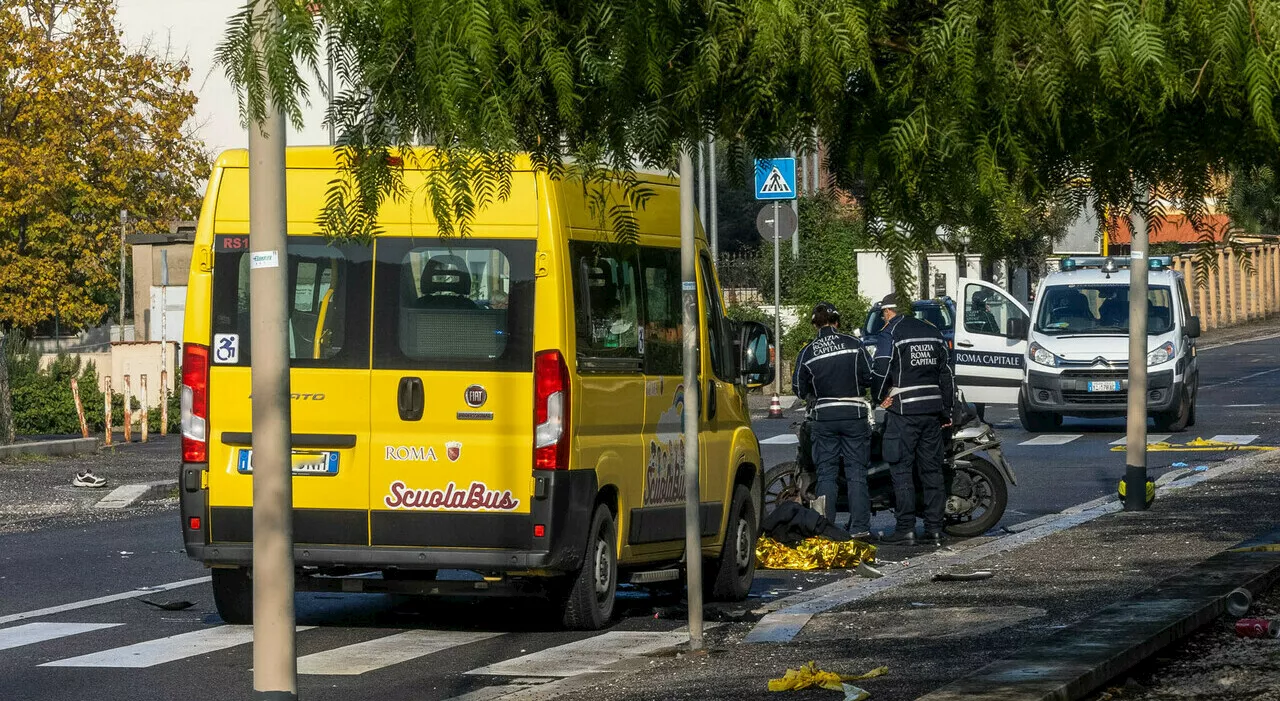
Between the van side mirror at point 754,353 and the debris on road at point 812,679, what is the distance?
397 centimetres

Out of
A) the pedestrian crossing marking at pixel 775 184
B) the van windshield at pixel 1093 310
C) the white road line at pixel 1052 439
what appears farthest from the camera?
the van windshield at pixel 1093 310

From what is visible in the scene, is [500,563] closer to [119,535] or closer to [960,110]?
[960,110]

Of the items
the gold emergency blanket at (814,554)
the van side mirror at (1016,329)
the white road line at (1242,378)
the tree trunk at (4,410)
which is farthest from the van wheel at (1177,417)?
the tree trunk at (4,410)

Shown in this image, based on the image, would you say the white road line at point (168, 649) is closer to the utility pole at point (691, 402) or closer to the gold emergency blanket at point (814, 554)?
the utility pole at point (691, 402)

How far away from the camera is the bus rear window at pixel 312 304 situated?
32.8ft

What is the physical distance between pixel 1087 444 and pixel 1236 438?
181cm

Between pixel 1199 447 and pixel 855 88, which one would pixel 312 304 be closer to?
pixel 855 88

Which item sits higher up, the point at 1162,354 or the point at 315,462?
the point at 1162,354

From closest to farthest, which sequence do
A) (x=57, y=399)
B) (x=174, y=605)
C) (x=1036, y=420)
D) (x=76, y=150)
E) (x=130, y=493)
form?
1. (x=174, y=605)
2. (x=130, y=493)
3. (x=1036, y=420)
4. (x=57, y=399)
5. (x=76, y=150)

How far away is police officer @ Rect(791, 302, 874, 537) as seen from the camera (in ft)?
48.3

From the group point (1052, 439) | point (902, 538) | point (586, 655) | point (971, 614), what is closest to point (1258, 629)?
point (971, 614)

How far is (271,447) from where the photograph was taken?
21.3 feet

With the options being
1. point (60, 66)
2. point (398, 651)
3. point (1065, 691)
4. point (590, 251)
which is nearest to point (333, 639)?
point (398, 651)

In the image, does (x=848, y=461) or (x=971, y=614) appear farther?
(x=848, y=461)
